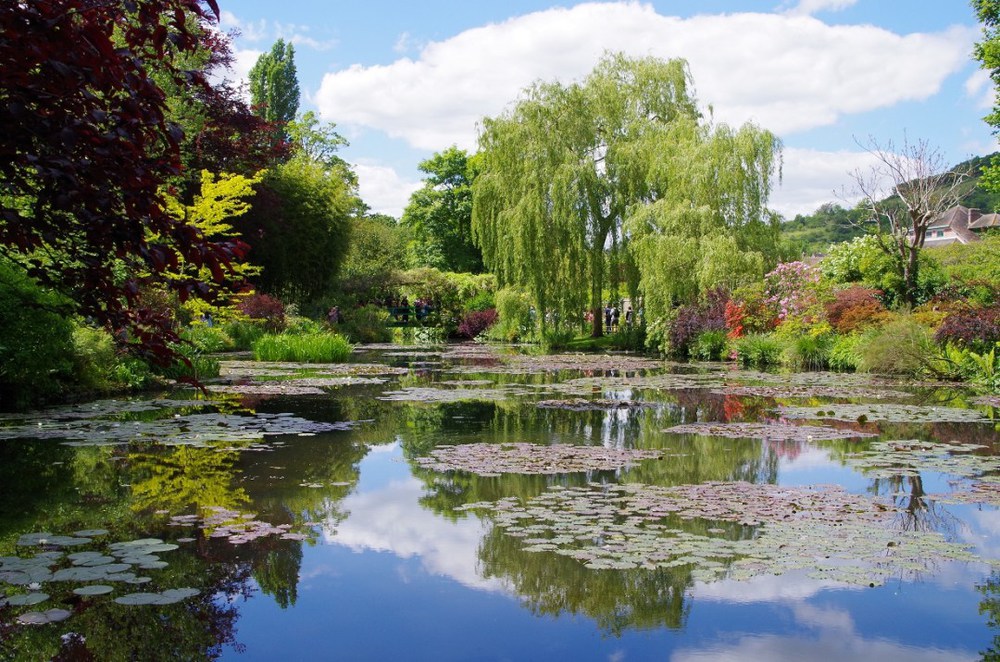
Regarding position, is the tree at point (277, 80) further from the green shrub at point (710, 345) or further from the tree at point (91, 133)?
the tree at point (91, 133)

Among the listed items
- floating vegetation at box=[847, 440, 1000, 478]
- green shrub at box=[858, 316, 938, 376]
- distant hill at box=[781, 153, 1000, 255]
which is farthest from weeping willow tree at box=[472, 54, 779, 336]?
distant hill at box=[781, 153, 1000, 255]

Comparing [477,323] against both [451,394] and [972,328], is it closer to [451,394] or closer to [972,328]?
[451,394]

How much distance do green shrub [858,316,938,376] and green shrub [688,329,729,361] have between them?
15.8 ft

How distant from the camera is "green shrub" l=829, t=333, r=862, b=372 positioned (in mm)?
17344

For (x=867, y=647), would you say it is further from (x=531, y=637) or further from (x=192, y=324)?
(x=192, y=324)

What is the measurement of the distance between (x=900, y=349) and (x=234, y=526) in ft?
46.6

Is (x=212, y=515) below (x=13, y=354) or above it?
below

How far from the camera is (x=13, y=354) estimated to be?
9406mm

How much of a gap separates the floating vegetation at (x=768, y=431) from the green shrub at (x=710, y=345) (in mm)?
11995

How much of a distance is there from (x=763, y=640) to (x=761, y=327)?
18.2 m

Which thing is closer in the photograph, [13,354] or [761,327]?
[13,354]

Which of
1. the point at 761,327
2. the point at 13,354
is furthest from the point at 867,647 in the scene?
the point at 761,327

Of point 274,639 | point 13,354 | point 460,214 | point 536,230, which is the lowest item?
point 274,639

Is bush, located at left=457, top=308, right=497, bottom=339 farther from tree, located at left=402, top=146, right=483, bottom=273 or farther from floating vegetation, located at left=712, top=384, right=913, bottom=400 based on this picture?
floating vegetation, located at left=712, top=384, right=913, bottom=400
